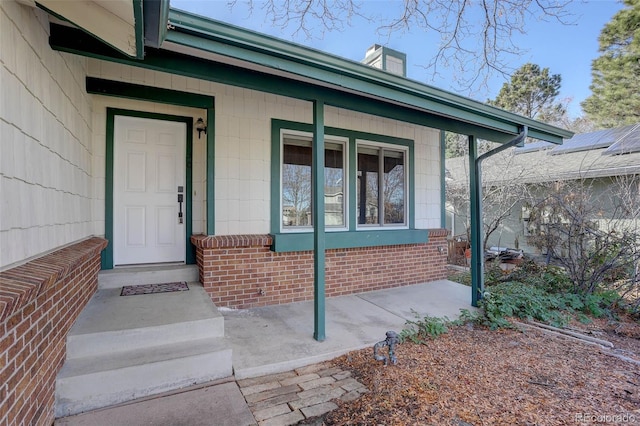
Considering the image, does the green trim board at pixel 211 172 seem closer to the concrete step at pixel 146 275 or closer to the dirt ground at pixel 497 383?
the concrete step at pixel 146 275

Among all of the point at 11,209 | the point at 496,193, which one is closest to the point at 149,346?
the point at 11,209

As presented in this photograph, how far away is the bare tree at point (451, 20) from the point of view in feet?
13.1

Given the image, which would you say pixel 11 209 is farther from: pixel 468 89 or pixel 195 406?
pixel 468 89

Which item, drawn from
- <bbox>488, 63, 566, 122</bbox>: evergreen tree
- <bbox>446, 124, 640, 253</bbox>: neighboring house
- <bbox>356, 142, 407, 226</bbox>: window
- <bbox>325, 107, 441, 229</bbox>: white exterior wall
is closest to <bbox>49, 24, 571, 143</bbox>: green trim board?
<bbox>325, 107, 441, 229</bbox>: white exterior wall

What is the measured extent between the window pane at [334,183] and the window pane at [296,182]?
0.32 metres

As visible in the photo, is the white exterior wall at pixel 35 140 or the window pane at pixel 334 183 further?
the window pane at pixel 334 183

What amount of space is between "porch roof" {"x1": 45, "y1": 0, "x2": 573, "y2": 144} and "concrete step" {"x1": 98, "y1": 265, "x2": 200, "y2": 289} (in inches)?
97.4

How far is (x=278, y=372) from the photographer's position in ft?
8.91

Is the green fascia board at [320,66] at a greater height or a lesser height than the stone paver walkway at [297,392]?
greater

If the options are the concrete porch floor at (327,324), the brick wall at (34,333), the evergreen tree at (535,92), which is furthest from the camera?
the evergreen tree at (535,92)

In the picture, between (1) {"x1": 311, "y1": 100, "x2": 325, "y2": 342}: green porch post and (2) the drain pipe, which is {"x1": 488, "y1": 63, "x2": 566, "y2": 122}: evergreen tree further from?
(1) {"x1": 311, "y1": 100, "x2": 325, "y2": 342}: green porch post

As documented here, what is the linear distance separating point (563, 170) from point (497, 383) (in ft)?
26.9

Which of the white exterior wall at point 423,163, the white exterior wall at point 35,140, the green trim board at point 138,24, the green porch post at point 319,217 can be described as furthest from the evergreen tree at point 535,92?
the white exterior wall at point 35,140

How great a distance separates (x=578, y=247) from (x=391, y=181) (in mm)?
3226
